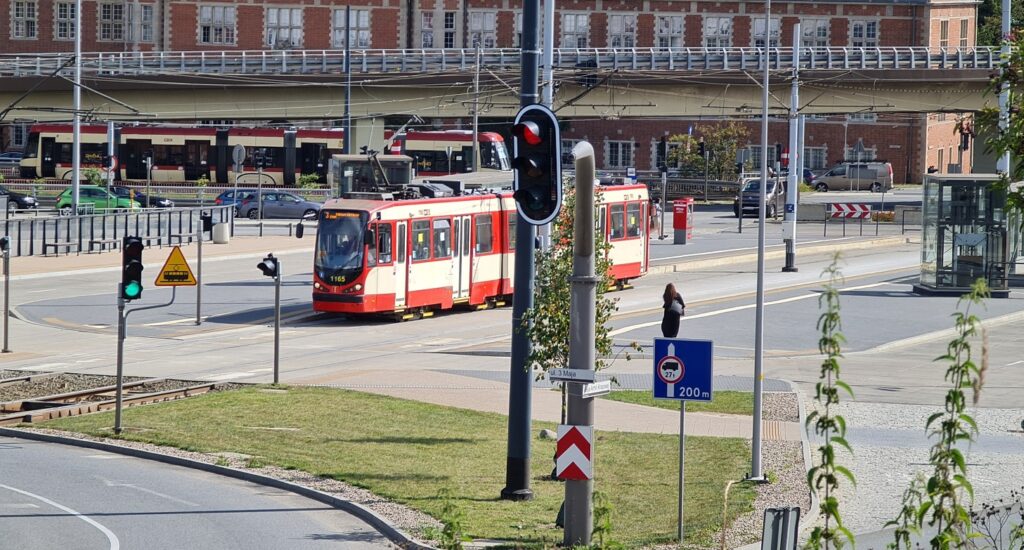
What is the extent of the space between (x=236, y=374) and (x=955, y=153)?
80.9m

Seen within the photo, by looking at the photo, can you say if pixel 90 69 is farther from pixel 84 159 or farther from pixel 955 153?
pixel 955 153

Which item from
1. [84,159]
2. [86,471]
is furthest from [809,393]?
[84,159]

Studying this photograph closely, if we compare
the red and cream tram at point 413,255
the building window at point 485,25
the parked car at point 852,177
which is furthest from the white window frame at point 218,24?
the red and cream tram at point 413,255

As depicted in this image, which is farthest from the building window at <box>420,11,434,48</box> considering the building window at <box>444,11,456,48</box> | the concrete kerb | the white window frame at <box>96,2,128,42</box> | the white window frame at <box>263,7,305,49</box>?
the concrete kerb

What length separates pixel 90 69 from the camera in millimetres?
71875

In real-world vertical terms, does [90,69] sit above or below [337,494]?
above

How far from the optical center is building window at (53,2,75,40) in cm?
9862

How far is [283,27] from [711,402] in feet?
249

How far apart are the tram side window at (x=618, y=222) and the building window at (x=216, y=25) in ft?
192

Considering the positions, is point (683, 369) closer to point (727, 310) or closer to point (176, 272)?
point (176, 272)

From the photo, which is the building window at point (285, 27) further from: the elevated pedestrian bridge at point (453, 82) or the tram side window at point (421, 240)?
the tram side window at point (421, 240)

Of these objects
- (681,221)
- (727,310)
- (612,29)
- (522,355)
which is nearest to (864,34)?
(612,29)

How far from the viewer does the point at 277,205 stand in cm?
6981

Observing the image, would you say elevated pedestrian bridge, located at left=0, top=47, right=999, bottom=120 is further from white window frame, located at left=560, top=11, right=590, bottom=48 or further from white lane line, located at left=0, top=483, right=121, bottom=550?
white lane line, located at left=0, top=483, right=121, bottom=550
